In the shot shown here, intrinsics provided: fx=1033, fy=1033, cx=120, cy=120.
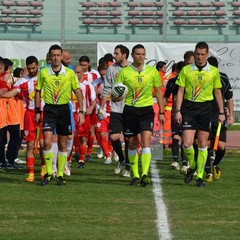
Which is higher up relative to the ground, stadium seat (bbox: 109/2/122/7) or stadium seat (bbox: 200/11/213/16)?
stadium seat (bbox: 109/2/122/7)

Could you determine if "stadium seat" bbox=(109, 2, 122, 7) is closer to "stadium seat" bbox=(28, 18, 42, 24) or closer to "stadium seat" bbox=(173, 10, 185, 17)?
"stadium seat" bbox=(173, 10, 185, 17)

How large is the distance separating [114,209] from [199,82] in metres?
3.32

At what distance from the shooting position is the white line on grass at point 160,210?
33.2 feet

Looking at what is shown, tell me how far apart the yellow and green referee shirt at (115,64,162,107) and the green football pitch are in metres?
1.25

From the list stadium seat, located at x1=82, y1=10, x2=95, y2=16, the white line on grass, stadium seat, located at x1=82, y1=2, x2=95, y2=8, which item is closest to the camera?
the white line on grass

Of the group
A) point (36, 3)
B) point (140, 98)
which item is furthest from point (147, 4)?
point (140, 98)

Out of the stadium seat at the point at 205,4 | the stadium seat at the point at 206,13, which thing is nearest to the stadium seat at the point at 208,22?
the stadium seat at the point at 206,13

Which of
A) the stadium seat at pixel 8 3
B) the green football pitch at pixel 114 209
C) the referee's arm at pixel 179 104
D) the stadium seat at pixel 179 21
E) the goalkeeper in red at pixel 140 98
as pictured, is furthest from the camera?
the stadium seat at pixel 8 3

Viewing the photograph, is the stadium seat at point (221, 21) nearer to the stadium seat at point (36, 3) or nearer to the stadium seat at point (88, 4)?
the stadium seat at point (88, 4)

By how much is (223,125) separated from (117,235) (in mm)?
6602

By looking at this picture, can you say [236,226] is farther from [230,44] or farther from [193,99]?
[230,44]

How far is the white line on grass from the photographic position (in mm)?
10126

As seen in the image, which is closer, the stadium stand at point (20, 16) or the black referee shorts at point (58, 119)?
the black referee shorts at point (58, 119)

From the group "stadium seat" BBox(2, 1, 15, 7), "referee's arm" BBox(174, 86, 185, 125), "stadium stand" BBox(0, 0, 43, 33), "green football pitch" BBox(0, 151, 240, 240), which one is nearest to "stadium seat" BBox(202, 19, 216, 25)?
"stadium stand" BBox(0, 0, 43, 33)
